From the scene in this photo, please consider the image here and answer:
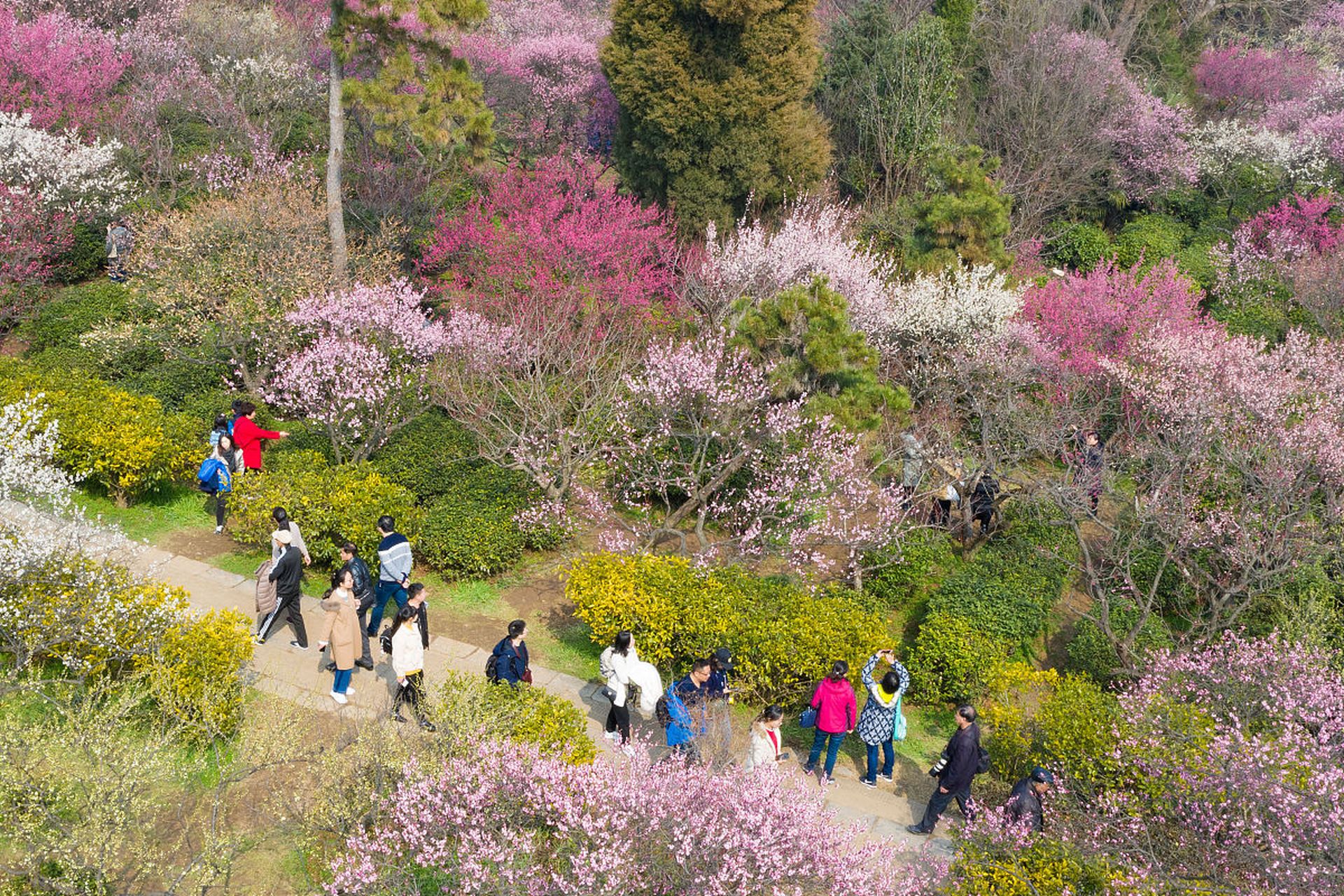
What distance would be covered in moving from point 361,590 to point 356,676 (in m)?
0.83

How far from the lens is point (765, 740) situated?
333 inches

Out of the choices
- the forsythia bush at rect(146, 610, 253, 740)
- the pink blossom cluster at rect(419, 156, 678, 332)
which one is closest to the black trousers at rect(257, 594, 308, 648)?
the forsythia bush at rect(146, 610, 253, 740)

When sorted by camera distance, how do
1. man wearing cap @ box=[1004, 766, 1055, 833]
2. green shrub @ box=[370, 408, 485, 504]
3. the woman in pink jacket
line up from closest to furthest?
man wearing cap @ box=[1004, 766, 1055, 833]
the woman in pink jacket
green shrub @ box=[370, 408, 485, 504]

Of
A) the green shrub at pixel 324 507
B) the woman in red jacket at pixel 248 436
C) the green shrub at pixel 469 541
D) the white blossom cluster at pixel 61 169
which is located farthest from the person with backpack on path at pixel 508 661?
the white blossom cluster at pixel 61 169

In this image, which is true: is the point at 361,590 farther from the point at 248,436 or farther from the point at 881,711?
the point at 881,711

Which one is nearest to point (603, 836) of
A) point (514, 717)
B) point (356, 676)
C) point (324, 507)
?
point (514, 717)

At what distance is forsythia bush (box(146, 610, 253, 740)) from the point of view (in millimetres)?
8555

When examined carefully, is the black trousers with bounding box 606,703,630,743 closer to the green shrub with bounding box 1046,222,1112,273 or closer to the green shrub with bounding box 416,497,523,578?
the green shrub with bounding box 416,497,523,578

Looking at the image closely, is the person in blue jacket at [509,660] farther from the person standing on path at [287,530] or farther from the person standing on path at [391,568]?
the person standing on path at [287,530]

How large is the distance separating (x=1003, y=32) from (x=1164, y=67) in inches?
262

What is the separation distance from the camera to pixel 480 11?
17.7 m

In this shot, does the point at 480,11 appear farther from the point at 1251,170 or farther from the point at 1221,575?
the point at 1251,170

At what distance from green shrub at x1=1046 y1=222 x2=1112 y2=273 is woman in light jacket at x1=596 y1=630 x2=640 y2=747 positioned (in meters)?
20.1

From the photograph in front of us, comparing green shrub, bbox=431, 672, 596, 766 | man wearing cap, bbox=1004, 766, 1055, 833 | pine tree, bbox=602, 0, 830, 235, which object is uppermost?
pine tree, bbox=602, 0, 830, 235
